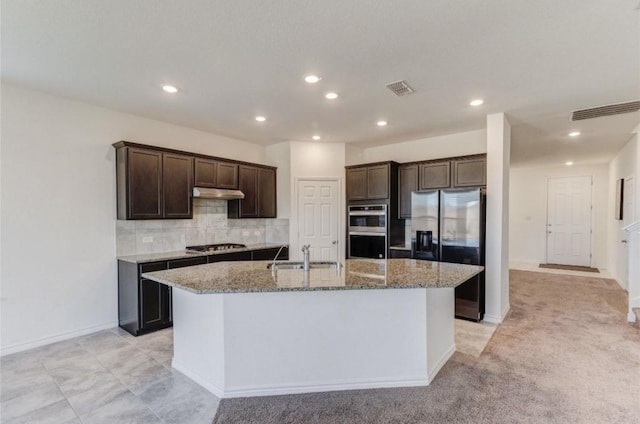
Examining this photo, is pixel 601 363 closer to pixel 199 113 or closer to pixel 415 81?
pixel 415 81

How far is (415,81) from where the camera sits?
309 cm

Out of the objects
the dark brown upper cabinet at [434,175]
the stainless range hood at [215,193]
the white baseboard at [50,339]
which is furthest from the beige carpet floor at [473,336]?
the white baseboard at [50,339]

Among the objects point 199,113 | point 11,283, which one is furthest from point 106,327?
point 199,113

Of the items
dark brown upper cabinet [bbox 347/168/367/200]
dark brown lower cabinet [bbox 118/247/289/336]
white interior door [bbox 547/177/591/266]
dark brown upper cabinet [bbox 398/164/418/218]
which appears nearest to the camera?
dark brown lower cabinet [bbox 118/247/289/336]

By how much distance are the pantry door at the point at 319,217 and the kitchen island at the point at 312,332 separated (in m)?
2.93

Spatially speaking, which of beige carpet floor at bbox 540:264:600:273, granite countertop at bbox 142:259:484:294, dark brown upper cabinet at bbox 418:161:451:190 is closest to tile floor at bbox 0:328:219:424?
granite countertop at bbox 142:259:484:294

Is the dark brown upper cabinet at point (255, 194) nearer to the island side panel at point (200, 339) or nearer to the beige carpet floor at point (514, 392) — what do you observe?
the island side panel at point (200, 339)

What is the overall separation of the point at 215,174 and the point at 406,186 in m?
2.97

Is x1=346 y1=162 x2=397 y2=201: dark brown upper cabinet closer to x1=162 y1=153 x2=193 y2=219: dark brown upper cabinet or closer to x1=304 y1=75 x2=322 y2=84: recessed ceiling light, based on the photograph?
x1=304 y1=75 x2=322 y2=84: recessed ceiling light

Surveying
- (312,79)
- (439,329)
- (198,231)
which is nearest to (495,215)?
(439,329)

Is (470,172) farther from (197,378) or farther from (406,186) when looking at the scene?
(197,378)

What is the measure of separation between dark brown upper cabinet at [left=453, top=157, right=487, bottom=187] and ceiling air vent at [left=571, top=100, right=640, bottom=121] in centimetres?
117

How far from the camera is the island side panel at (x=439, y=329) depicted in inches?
103

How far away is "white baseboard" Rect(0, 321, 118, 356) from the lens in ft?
10.4
